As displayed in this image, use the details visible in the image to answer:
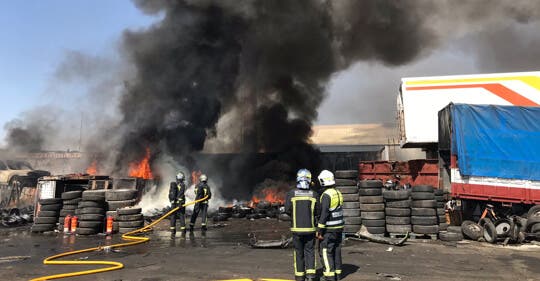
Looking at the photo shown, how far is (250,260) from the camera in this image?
750cm

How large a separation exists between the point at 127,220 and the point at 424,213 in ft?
29.6

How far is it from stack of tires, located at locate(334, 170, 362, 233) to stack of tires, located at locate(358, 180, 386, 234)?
0.17m

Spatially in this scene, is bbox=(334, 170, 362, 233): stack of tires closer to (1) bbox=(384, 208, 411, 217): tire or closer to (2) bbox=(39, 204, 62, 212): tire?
(1) bbox=(384, 208, 411, 217): tire

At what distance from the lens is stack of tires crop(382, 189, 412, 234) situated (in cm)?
1020

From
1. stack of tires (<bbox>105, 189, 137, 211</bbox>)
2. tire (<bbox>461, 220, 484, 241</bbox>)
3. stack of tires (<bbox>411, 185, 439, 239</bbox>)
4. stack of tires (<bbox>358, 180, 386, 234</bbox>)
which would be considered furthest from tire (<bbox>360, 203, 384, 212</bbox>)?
stack of tires (<bbox>105, 189, 137, 211</bbox>)

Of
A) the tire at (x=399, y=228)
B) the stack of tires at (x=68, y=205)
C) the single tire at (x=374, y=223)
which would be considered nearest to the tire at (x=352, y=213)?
the single tire at (x=374, y=223)

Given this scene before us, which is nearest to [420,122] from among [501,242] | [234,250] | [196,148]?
[501,242]

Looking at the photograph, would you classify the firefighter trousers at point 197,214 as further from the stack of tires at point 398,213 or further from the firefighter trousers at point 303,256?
the firefighter trousers at point 303,256

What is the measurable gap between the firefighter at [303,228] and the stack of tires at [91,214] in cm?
843

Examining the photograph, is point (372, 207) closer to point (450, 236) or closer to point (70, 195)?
point (450, 236)

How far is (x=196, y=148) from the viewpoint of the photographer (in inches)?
1071

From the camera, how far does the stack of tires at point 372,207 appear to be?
1030cm

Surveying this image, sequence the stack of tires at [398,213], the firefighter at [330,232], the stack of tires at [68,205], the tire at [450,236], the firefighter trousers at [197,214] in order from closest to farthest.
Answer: the firefighter at [330,232]
the tire at [450,236]
the stack of tires at [398,213]
the firefighter trousers at [197,214]
the stack of tires at [68,205]

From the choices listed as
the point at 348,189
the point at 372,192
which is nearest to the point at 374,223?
the point at 372,192
